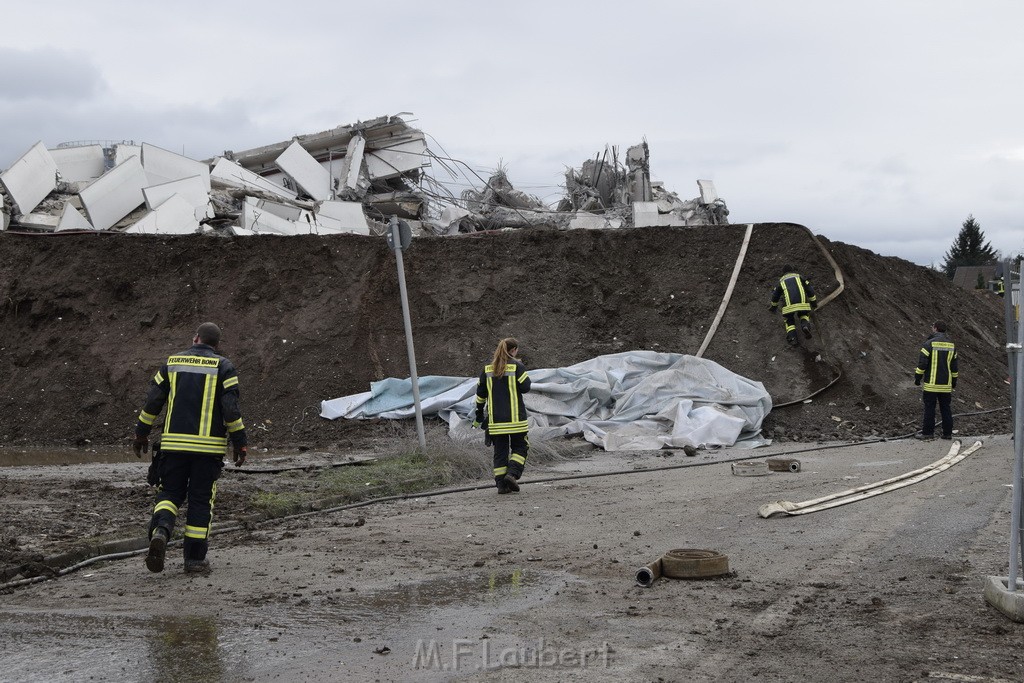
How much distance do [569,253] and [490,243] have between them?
71.4 inches

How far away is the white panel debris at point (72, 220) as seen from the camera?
82.6ft

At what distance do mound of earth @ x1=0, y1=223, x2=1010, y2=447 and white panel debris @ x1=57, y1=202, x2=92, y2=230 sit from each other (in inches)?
120

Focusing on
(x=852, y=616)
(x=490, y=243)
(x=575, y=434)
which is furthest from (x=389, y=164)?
(x=852, y=616)

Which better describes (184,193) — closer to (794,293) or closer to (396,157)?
(396,157)

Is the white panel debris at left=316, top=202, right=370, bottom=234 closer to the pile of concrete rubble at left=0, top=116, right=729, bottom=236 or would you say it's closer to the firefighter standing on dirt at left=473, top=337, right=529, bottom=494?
the pile of concrete rubble at left=0, top=116, right=729, bottom=236

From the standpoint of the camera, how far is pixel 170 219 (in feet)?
82.8

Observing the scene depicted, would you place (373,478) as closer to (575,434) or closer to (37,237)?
(575,434)

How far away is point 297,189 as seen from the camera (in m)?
30.5

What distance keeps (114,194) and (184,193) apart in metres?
1.81

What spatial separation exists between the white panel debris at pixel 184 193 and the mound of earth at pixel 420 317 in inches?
151

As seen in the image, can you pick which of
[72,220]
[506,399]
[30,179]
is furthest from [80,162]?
[506,399]

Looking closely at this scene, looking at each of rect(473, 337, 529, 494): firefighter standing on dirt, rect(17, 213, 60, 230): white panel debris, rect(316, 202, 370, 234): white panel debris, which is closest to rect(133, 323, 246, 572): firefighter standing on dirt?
rect(473, 337, 529, 494): firefighter standing on dirt

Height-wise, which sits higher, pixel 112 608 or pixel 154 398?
pixel 154 398

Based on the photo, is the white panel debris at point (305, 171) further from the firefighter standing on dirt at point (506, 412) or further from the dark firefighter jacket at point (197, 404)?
the dark firefighter jacket at point (197, 404)
